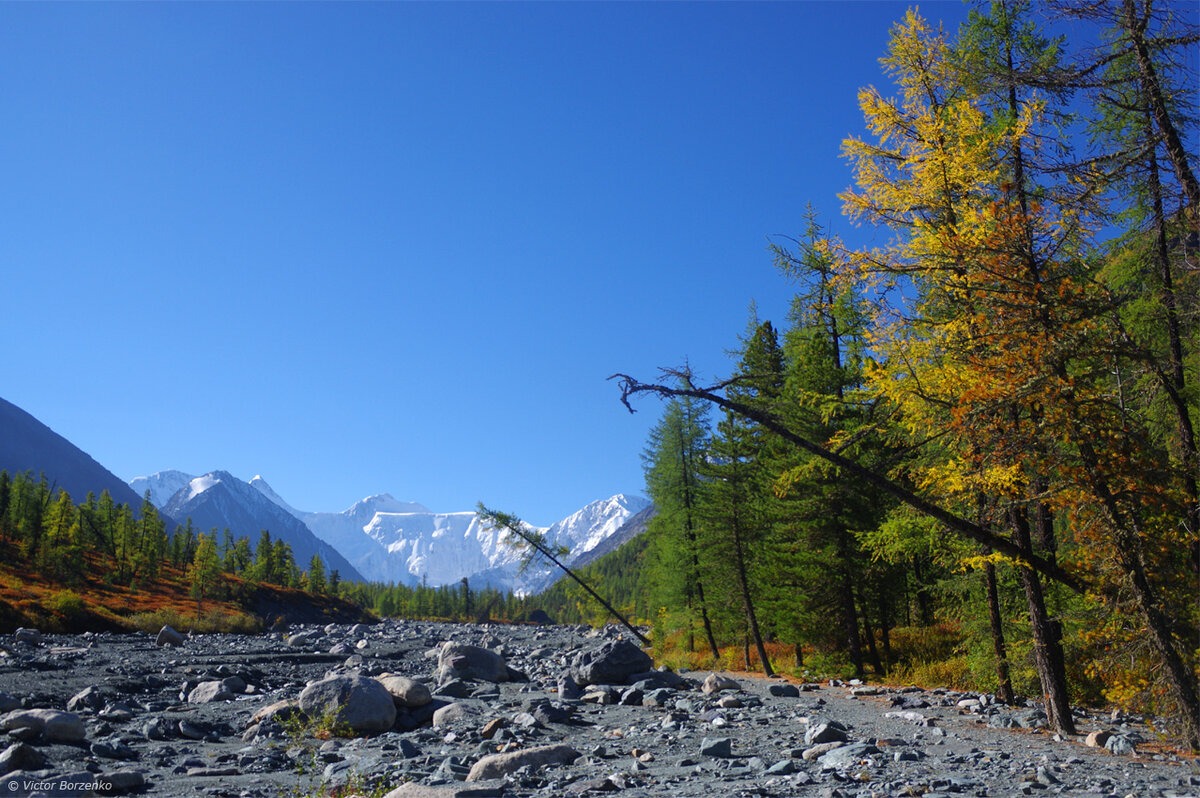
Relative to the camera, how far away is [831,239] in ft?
36.4

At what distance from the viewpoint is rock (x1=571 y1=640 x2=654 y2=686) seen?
57.8ft

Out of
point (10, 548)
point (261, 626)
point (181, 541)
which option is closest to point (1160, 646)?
point (261, 626)

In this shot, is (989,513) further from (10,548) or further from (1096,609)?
(10,548)

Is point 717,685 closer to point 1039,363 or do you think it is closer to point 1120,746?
point 1120,746

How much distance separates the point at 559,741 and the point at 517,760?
2565mm

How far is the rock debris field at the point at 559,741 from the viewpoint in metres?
6.91

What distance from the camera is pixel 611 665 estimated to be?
17.8m

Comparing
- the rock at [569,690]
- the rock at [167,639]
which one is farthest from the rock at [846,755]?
the rock at [167,639]

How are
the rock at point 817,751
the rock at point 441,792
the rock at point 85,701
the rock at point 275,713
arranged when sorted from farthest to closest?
1. the rock at point 85,701
2. the rock at point 275,713
3. the rock at point 817,751
4. the rock at point 441,792

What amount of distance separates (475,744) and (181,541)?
115 metres

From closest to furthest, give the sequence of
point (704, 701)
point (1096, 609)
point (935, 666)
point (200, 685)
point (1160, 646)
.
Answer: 1. point (1160, 646)
2. point (1096, 609)
3. point (704, 701)
4. point (200, 685)
5. point (935, 666)

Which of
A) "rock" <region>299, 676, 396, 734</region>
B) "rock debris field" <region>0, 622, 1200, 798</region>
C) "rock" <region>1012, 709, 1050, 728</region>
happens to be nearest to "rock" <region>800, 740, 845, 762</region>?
"rock debris field" <region>0, 622, 1200, 798</region>

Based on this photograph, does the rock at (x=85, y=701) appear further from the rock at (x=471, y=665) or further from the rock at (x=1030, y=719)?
the rock at (x=1030, y=719)

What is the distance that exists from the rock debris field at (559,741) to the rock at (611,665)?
55 millimetres
